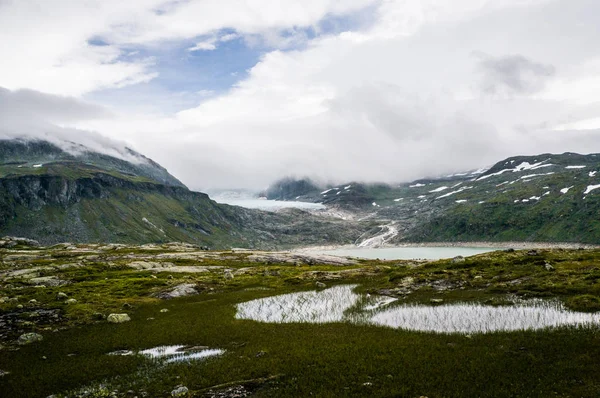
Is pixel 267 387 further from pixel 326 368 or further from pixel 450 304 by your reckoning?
pixel 450 304

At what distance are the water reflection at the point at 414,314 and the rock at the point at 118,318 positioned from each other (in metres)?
15.5

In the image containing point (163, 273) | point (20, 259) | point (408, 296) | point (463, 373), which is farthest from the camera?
point (20, 259)

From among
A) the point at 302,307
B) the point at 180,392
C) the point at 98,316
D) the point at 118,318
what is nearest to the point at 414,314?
the point at 302,307

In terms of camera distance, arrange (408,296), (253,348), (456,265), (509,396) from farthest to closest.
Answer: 1. (456,265)
2. (408,296)
3. (253,348)
4. (509,396)

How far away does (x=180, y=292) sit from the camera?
3073 inches

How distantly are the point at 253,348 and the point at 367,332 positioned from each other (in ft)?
39.1

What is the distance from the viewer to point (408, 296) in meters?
58.8

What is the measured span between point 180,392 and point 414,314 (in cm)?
3032

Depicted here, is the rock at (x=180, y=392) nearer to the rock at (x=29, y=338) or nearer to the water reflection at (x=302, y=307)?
the water reflection at (x=302, y=307)

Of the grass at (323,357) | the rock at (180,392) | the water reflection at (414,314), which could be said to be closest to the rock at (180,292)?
the grass at (323,357)

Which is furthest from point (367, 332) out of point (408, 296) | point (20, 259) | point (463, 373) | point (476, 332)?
point (20, 259)

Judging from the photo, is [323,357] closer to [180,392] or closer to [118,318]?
[180,392]

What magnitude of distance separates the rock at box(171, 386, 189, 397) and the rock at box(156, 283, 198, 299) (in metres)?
52.7

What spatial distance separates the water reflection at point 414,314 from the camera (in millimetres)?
36938
